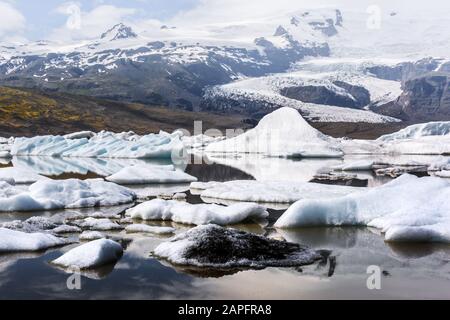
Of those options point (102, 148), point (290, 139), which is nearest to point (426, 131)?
point (290, 139)

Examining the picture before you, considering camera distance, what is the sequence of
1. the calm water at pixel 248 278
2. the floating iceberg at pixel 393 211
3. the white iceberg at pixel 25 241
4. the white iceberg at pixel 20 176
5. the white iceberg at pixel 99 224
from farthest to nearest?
1. the white iceberg at pixel 20 176
2. the white iceberg at pixel 99 224
3. the floating iceberg at pixel 393 211
4. the white iceberg at pixel 25 241
5. the calm water at pixel 248 278

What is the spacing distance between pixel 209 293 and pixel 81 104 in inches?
4013

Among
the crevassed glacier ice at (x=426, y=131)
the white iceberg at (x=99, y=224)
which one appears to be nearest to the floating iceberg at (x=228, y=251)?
the white iceberg at (x=99, y=224)

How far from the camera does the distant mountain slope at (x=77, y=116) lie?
8244 cm

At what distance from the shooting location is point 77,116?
9381 centimetres

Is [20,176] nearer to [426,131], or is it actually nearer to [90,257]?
[90,257]

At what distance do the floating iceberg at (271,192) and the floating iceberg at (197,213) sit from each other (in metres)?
2.87

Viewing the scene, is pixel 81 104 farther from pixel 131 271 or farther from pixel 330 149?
pixel 131 271

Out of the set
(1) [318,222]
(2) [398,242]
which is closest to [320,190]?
(1) [318,222]

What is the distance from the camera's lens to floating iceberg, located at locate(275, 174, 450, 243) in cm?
1017

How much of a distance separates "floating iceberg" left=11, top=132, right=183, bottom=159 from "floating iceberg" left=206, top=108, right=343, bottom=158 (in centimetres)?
677

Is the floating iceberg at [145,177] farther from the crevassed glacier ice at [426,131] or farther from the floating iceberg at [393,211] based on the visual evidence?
the crevassed glacier ice at [426,131]

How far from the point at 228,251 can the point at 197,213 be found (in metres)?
3.34
